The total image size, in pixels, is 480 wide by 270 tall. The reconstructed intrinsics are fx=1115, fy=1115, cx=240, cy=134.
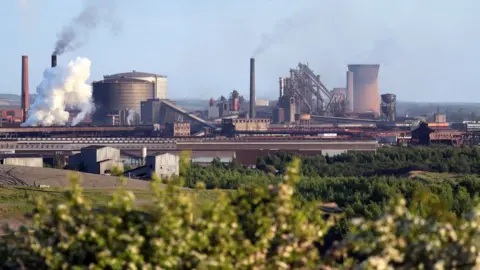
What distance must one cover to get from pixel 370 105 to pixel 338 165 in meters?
99.6

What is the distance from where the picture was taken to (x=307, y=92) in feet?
427

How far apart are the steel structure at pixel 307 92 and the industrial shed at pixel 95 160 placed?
71.2 meters

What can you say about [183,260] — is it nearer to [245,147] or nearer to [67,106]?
[245,147]

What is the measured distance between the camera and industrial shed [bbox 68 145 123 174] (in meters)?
48.8

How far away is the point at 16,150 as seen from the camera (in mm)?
71750

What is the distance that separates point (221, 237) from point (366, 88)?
15181cm

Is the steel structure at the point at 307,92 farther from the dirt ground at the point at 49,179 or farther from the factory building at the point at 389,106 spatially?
the dirt ground at the point at 49,179

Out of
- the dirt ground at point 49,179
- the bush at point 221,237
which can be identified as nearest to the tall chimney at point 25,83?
the dirt ground at point 49,179

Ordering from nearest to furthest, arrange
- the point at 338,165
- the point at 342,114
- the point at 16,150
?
1. the point at 338,165
2. the point at 16,150
3. the point at 342,114

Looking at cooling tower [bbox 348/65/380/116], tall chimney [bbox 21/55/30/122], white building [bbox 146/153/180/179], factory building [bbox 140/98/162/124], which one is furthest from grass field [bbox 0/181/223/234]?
cooling tower [bbox 348/65/380/116]

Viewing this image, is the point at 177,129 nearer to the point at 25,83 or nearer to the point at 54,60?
the point at 54,60

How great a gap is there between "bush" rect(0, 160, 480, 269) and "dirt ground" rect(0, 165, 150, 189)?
28528mm

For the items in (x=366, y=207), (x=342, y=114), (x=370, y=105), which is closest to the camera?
(x=366, y=207)

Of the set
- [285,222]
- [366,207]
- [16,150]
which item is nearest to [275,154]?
[16,150]
